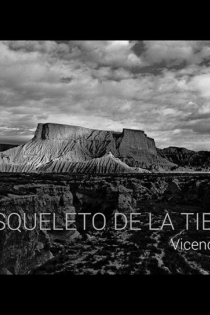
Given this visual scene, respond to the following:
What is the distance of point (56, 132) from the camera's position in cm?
9138

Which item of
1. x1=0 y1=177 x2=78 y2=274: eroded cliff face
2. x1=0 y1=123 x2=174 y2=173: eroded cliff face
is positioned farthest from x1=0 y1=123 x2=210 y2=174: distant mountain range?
x1=0 y1=177 x2=78 y2=274: eroded cliff face

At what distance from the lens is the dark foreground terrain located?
1005 cm

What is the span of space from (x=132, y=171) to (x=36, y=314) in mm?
65131

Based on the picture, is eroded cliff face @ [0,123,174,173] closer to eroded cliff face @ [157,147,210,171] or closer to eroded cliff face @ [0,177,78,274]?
eroded cliff face @ [157,147,210,171]

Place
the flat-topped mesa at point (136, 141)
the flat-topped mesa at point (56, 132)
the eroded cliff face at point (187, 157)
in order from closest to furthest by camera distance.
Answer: the flat-topped mesa at point (56, 132) < the flat-topped mesa at point (136, 141) < the eroded cliff face at point (187, 157)

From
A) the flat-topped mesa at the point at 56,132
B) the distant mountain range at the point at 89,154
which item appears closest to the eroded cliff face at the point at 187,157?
the distant mountain range at the point at 89,154

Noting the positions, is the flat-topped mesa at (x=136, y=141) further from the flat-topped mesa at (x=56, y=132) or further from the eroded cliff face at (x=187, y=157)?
the flat-topped mesa at (x=56, y=132)

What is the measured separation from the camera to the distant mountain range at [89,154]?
70.9 m

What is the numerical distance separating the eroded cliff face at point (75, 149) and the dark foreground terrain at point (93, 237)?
49518 millimetres

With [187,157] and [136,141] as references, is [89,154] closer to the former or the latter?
[136,141]

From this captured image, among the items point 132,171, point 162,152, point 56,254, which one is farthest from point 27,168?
point 56,254

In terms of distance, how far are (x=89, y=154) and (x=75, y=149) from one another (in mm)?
4282
